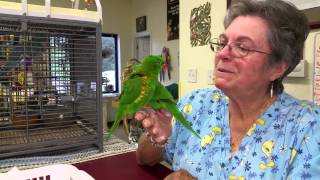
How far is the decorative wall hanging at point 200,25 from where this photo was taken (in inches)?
60.7

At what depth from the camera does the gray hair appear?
79 cm

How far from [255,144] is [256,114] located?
9 centimetres

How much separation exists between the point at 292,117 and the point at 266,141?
95mm

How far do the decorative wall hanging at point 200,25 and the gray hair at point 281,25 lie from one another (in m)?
0.71

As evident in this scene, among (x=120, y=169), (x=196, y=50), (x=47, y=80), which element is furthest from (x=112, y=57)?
(x=120, y=169)

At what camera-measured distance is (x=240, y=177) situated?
30.3 inches

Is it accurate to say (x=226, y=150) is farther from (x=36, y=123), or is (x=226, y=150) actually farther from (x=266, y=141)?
(x=36, y=123)

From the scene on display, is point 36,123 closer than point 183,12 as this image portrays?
Yes

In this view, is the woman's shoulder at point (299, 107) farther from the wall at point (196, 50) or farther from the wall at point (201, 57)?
the wall at point (196, 50)

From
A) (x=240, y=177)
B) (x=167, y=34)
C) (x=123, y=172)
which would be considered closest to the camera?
(x=240, y=177)

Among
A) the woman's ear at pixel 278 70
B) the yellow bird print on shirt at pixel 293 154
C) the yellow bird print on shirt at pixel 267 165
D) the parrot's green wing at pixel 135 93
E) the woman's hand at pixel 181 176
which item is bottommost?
the woman's hand at pixel 181 176

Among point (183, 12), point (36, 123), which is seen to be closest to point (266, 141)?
point (36, 123)

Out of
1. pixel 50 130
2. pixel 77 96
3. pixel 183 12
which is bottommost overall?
pixel 50 130

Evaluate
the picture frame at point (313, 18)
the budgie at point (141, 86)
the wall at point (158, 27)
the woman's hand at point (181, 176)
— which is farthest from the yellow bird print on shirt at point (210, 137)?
the wall at point (158, 27)
